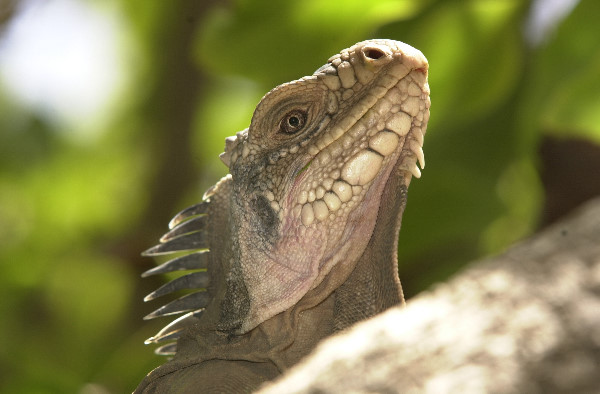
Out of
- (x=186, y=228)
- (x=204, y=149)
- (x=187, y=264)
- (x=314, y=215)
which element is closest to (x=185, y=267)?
(x=187, y=264)

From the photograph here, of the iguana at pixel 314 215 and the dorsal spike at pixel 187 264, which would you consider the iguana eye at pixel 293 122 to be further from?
the dorsal spike at pixel 187 264

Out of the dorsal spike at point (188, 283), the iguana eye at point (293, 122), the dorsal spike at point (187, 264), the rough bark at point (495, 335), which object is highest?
the iguana eye at point (293, 122)

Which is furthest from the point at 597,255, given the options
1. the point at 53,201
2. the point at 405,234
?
the point at 53,201

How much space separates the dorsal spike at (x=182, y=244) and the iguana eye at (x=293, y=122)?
0.55 meters

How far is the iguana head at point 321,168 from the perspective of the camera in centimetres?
204

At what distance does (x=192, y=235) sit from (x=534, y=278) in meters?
1.70

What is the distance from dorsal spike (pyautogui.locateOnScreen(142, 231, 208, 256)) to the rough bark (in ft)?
4.85

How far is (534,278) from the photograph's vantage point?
3.22 feet

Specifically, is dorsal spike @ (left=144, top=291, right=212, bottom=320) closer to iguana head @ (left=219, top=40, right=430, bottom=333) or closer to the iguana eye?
iguana head @ (left=219, top=40, right=430, bottom=333)

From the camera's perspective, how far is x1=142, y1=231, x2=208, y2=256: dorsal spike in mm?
2511

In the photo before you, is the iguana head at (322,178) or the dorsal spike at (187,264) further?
the dorsal spike at (187,264)

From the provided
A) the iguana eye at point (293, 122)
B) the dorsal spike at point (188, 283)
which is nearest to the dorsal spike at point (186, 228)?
the dorsal spike at point (188, 283)

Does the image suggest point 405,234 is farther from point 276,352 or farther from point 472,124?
point 276,352

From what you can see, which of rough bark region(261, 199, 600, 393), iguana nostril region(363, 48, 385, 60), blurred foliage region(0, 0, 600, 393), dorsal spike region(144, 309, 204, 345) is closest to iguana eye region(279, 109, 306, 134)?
iguana nostril region(363, 48, 385, 60)
